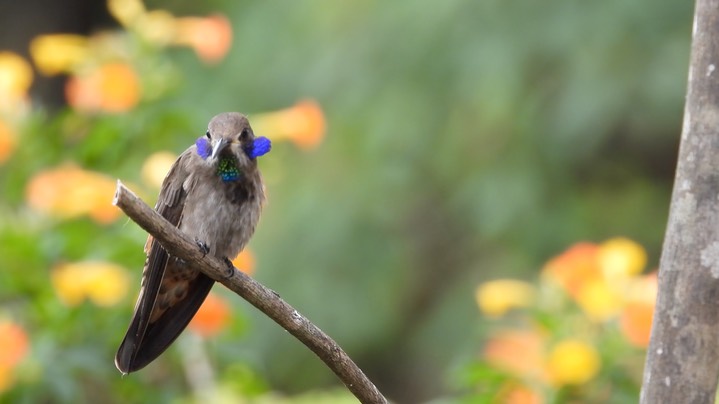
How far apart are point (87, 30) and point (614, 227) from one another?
4.89 m

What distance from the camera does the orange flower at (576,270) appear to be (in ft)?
12.5

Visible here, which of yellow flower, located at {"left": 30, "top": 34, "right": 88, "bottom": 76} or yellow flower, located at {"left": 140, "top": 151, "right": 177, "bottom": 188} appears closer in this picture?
yellow flower, located at {"left": 140, "top": 151, "right": 177, "bottom": 188}

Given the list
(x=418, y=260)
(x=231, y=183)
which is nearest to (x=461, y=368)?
(x=231, y=183)

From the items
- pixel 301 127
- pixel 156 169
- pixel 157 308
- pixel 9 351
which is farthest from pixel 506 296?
pixel 9 351

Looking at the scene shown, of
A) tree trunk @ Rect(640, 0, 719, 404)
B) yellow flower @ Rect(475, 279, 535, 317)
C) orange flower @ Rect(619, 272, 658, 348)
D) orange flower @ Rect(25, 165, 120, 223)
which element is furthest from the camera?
yellow flower @ Rect(475, 279, 535, 317)

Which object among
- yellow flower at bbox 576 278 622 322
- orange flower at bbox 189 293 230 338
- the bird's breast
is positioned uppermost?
orange flower at bbox 189 293 230 338

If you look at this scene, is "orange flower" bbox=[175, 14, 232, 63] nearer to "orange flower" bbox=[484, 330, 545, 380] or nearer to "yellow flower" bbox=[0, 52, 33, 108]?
"yellow flower" bbox=[0, 52, 33, 108]

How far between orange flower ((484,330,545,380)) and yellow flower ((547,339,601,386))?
10 centimetres

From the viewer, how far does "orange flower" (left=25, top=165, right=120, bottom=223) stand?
3.96 metres

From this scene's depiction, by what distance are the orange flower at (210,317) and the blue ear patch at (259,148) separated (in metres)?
1.08

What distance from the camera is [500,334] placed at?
448 centimetres

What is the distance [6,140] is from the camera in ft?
14.0

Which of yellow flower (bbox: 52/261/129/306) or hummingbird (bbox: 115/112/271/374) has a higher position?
yellow flower (bbox: 52/261/129/306)

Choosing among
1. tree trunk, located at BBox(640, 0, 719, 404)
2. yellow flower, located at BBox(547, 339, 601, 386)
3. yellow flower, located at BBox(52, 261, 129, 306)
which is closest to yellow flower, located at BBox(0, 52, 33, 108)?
yellow flower, located at BBox(52, 261, 129, 306)
